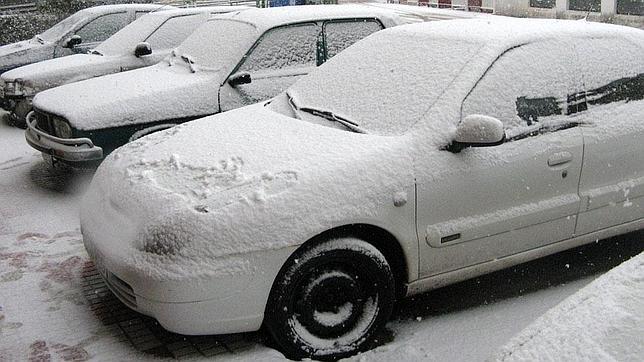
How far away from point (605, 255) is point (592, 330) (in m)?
3.25

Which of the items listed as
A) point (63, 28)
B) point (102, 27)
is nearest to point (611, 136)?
point (102, 27)

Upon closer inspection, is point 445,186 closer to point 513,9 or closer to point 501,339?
point 501,339

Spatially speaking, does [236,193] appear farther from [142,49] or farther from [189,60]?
[142,49]

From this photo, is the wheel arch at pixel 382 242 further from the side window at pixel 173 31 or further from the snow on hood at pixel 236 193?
the side window at pixel 173 31

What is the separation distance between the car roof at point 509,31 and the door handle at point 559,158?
0.71 meters

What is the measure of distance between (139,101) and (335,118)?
106 inches

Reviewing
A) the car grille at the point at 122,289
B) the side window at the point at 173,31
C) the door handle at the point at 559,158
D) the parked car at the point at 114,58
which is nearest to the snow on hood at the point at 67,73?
the parked car at the point at 114,58

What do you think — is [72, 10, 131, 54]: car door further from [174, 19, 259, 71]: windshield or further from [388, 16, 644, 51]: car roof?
[388, 16, 644, 51]: car roof

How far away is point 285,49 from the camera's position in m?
6.82

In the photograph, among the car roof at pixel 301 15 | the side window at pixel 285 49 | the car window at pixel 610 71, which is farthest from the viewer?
the car roof at pixel 301 15

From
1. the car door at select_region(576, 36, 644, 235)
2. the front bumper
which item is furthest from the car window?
the front bumper

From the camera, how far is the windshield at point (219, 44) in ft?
21.9

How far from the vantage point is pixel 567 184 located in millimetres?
4258

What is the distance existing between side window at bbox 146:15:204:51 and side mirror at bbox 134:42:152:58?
345mm
